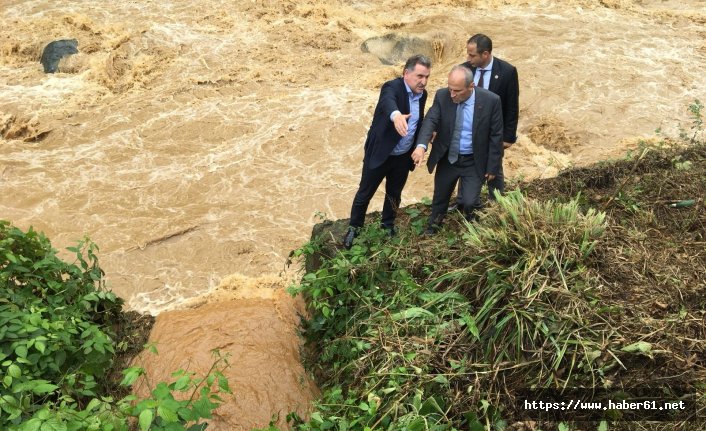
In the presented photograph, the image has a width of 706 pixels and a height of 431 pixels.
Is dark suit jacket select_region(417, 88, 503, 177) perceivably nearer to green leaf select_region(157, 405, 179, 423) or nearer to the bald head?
the bald head

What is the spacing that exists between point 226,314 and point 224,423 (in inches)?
52.3

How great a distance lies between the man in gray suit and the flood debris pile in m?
0.54

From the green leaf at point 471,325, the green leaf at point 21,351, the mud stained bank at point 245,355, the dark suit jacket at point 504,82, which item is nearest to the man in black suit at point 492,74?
the dark suit jacket at point 504,82

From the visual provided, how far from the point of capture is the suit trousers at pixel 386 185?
15.0ft

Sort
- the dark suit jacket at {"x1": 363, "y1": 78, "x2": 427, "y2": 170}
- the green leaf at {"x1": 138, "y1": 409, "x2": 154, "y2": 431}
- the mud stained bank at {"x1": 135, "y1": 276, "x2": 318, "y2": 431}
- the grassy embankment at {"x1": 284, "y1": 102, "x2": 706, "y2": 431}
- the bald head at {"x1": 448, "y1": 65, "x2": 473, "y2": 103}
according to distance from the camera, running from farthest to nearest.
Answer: the dark suit jacket at {"x1": 363, "y1": 78, "x2": 427, "y2": 170} < the bald head at {"x1": 448, "y1": 65, "x2": 473, "y2": 103} < the mud stained bank at {"x1": 135, "y1": 276, "x2": 318, "y2": 431} < the grassy embankment at {"x1": 284, "y1": 102, "x2": 706, "y2": 431} < the green leaf at {"x1": 138, "y1": 409, "x2": 154, "y2": 431}

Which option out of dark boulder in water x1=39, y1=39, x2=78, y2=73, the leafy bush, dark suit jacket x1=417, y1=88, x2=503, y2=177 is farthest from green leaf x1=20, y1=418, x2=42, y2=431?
dark boulder in water x1=39, y1=39, x2=78, y2=73

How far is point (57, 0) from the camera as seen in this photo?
14523mm

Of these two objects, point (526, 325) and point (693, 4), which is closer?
point (526, 325)

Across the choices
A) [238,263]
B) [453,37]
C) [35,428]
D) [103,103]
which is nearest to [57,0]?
[103,103]

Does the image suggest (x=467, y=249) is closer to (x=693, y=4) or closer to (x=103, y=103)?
(x=103, y=103)

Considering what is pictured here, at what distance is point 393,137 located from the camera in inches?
173

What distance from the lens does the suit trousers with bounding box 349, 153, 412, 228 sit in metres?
4.57

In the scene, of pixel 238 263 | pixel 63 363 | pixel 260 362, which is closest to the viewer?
pixel 63 363

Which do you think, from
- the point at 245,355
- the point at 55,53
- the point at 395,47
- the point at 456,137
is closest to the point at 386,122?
the point at 456,137
